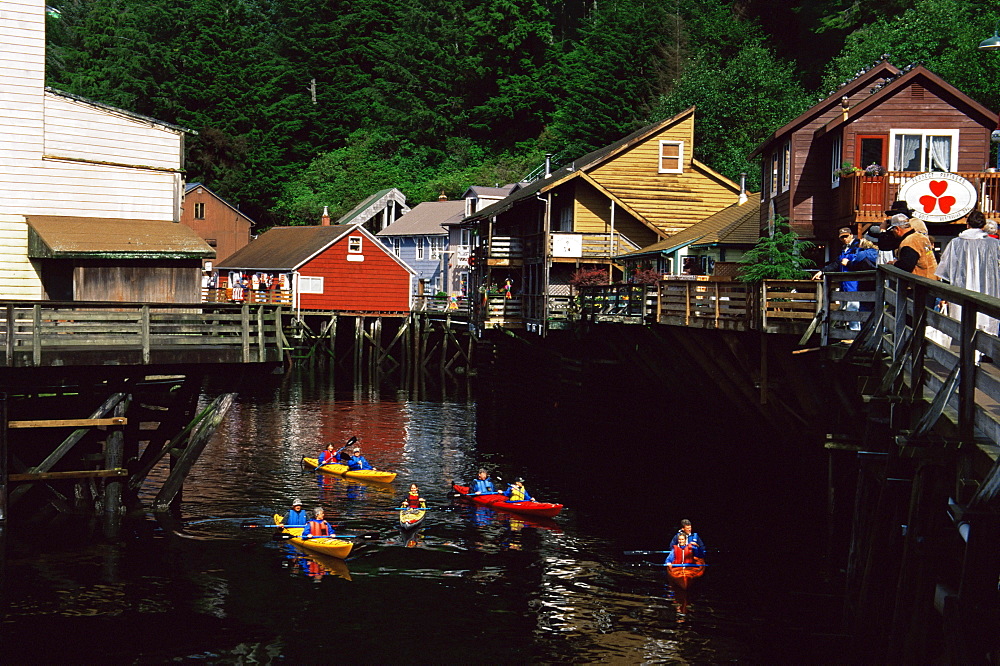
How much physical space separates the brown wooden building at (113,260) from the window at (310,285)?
45.6 metres

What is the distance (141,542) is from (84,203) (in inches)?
317

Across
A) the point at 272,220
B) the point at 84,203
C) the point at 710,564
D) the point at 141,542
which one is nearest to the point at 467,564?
the point at 710,564

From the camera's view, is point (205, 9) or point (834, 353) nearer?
point (834, 353)

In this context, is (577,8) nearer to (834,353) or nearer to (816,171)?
(816,171)

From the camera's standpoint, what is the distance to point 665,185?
5462 centimetres

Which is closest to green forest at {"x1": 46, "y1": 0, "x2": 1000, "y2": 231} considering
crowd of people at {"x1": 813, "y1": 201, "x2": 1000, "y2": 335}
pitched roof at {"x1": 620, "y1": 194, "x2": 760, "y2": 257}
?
pitched roof at {"x1": 620, "y1": 194, "x2": 760, "y2": 257}

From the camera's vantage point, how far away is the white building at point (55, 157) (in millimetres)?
23828

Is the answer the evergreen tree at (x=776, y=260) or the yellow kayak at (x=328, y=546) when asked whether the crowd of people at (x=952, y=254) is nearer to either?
the evergreen tree at (x=776, y=260)

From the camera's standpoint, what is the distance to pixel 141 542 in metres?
22.0

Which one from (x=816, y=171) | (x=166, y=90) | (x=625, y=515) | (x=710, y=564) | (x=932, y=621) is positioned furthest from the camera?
(x=166, y=90)

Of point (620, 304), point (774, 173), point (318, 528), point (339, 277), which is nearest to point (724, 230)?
point (774, 173)

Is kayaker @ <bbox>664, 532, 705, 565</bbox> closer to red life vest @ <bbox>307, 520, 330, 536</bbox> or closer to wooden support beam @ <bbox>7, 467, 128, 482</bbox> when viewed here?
red life vest @ <bbox>307, 520, 330, 536</bbox>

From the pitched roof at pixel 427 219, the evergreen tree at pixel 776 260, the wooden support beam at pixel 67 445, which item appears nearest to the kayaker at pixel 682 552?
the evergreen tree at pixel 776 260

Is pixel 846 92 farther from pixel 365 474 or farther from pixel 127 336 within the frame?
pixel 127 336
